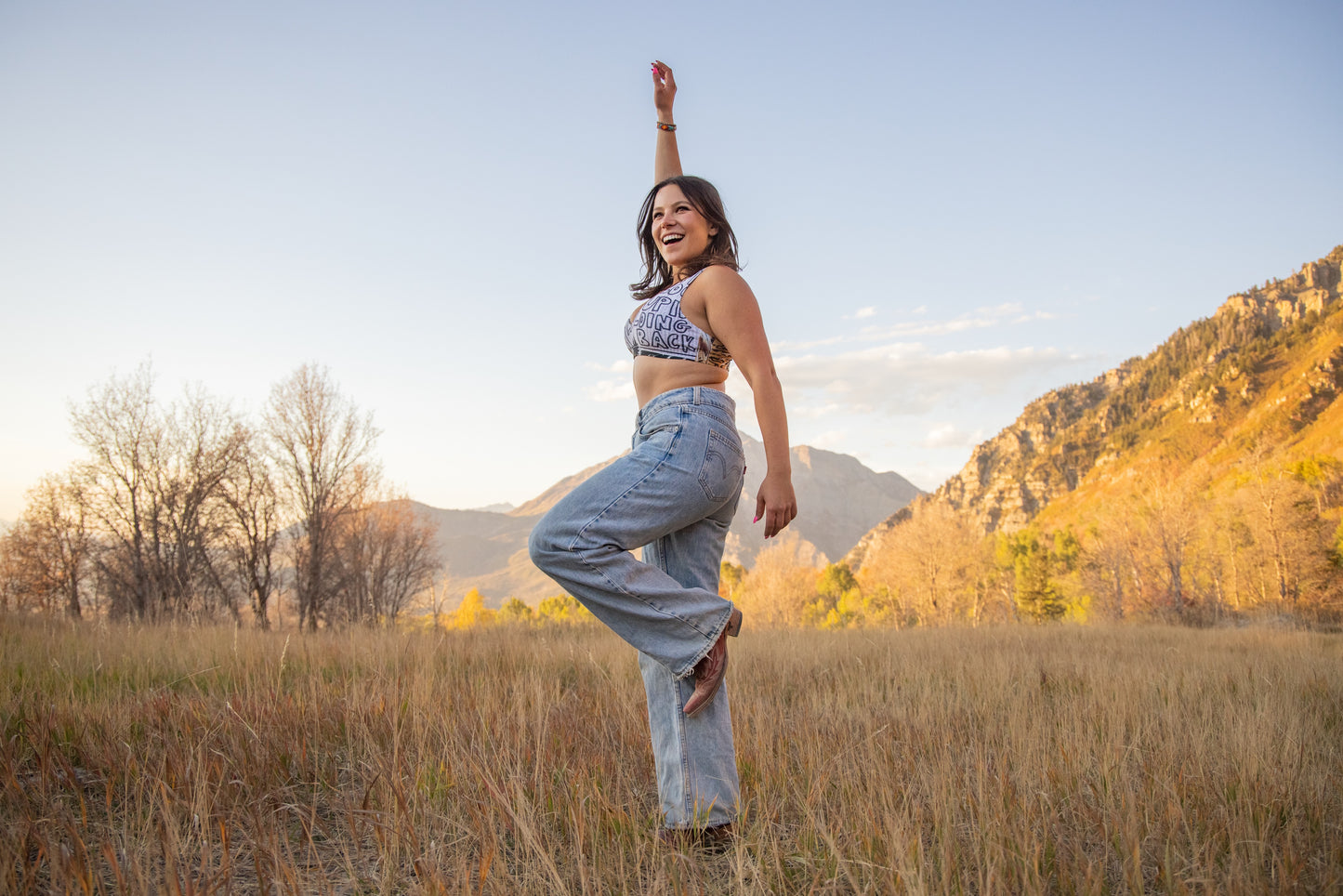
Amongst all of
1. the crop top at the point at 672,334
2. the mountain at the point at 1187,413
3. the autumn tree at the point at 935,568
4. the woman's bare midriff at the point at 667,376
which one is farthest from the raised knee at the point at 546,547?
the mountain at the point at 1187,413

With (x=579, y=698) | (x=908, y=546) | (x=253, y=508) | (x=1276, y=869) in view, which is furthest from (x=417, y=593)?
(x=1276, y=869)

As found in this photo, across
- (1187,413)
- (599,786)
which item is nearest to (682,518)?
(599,786)

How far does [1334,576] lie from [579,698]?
2477 inches

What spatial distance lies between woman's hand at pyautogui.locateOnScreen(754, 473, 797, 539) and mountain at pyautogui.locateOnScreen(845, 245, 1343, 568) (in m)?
107

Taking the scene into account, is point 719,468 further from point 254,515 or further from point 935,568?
point 935,568

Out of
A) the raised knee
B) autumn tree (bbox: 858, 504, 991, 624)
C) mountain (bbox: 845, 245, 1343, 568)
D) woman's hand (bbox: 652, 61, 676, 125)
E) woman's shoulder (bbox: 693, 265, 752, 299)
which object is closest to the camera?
the raised knee

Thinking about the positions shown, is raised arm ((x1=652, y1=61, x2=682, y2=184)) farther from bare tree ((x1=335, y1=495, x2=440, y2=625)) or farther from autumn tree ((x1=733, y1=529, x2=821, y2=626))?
autumn tree ((x1=733, y1=529, x2=821, y2=626))

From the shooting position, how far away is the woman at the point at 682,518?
193cm

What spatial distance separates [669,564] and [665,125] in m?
1.83

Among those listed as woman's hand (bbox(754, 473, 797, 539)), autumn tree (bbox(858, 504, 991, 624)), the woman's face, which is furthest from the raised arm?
autumn tree (bbox(858, 504, 991, 624))

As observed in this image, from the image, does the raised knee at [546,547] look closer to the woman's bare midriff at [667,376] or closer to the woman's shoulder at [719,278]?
the woman's bare midriff at [667,376]

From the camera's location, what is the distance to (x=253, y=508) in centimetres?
3341

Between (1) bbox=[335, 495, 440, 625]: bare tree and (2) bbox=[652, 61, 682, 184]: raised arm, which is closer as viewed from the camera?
(2) bbox=[652, 61, 682, 184]: raised arm

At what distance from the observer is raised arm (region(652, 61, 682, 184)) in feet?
9.06
